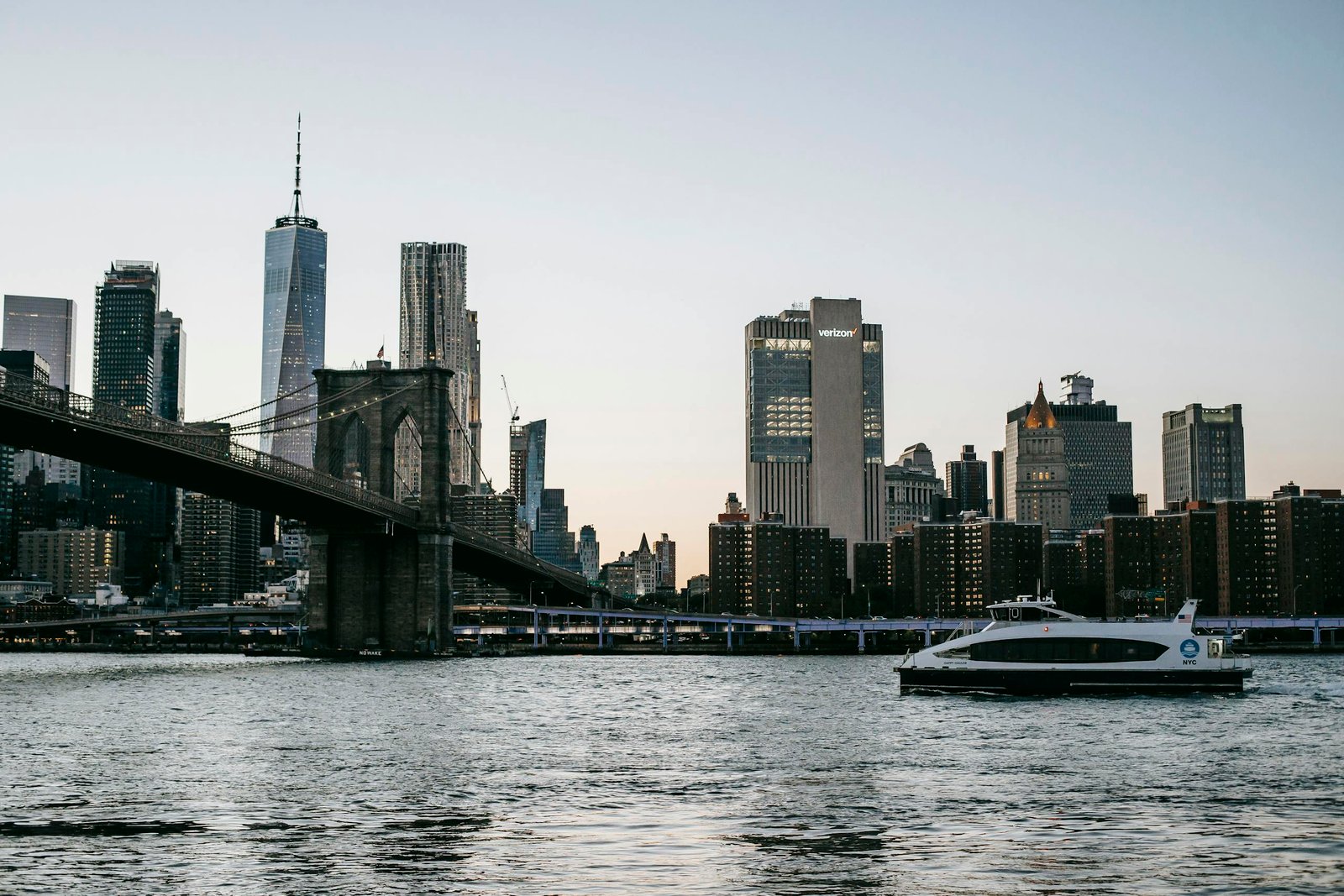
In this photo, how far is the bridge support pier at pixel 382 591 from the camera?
103m

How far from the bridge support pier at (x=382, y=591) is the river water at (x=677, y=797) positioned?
45.3 metres

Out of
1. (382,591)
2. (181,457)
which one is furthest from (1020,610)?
(382,591)

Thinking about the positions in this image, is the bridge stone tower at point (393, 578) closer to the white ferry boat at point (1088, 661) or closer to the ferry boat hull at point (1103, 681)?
the white ferry boat at point (1088, 661)

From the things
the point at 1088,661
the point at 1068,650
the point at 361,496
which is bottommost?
the point at 1088,661

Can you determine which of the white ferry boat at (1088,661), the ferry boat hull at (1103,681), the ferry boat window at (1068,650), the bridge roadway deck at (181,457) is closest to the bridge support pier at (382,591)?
the bridge roadway deck at (181,457)

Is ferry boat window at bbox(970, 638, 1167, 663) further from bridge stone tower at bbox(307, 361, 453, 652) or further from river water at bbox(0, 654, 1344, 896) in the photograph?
bridge stone tower at bbox(307, 361, 453, 652)

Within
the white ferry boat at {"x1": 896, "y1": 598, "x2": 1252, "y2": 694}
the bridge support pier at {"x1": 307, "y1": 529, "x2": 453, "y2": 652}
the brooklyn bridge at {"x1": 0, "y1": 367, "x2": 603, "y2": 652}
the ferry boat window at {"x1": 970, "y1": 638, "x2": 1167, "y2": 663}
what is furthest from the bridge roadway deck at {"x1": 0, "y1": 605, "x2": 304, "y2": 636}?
the ferry boat window at {"x1": 970, "y1": 638, "x2": 1167, "y2": 663}

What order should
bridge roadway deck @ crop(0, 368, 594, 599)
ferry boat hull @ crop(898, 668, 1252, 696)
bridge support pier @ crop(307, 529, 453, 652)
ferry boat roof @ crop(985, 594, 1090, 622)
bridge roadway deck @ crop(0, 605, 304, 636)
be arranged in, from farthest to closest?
bridge roadway deck @ crop(0, 605, 304, 636) → bridge support pier @ crop(307, 529, 453, 652) → bridge roadway deck @ crop(0, 368, 594, 599) → ferry boat roof @ crop(985, 594, 1090, 622) → ferry boat hull @ crop(898, 668, 1252, 696)

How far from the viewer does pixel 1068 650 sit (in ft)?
183

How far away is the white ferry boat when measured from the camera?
5541 cm

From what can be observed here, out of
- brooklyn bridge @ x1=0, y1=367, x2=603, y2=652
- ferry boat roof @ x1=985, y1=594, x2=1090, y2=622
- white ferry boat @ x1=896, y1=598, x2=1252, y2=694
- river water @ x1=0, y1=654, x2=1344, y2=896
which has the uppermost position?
brooklyn bridge @ x1=0, y1=367, x2=603, y2=652

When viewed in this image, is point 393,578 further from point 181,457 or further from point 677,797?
point 677,797

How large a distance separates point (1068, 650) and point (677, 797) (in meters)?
30.9

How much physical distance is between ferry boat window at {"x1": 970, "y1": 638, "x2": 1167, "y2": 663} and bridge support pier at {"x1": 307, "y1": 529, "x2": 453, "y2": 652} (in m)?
53.8
